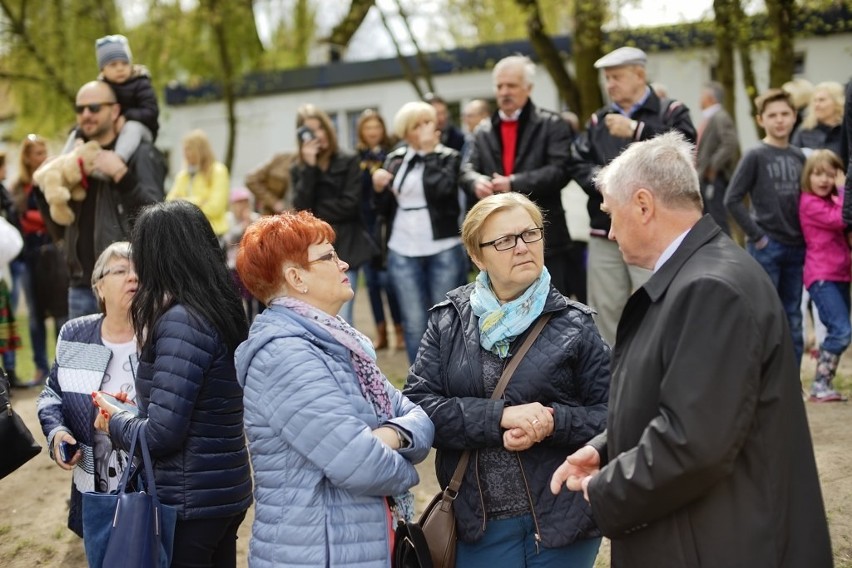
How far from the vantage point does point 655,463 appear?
2604 mm

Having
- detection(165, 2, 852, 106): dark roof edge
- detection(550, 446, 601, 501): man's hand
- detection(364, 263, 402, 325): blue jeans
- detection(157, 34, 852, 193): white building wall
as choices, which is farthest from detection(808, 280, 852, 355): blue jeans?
detection(165, 2, 852, 106): dark roof edge

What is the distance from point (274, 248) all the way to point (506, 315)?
89 centimetres

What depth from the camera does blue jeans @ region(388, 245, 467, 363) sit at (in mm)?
7719

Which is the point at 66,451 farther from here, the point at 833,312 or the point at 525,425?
the point at 833,312

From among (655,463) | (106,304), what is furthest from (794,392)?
(106,304)

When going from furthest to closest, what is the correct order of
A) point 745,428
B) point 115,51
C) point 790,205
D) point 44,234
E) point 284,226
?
1. point 44,234
2. point 790,205
3. point 115,51
4. point 284,226
5. point 745,428

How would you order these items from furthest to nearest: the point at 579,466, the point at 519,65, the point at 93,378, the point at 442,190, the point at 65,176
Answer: the point at 442,190 → the point at 519,65 → the point at 65,176 → the point at 93,378 → the point at 579,466

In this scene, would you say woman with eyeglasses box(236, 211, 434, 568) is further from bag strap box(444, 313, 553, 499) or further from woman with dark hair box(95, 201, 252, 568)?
woman with dark hair box(95, 201, 252, 568)

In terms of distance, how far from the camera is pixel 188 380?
145 inches

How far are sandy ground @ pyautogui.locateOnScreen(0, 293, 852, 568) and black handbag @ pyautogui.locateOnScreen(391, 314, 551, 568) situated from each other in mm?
1638

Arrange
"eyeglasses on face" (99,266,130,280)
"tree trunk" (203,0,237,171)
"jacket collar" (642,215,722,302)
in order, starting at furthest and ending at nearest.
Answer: "tree trunk" (203,0,237,171), "eyeglasses on face" (99,266,130,280), "jacket collar" (642,215,722,302)

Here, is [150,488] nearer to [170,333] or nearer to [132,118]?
[170,333]

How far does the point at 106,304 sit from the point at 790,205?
504 cm

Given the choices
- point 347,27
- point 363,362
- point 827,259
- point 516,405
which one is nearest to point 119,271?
point 363,362
